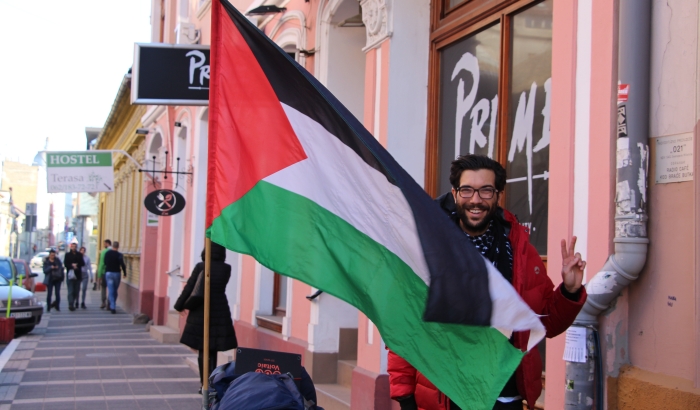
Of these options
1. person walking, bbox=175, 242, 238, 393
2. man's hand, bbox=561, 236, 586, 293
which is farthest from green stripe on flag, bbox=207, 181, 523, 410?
person walking, bbox=175, 242, 238, 393

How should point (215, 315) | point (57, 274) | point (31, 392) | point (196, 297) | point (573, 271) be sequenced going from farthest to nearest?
point (57, 274) < point (31, 392) < point (215, 315) < point (196, 297) < point (573, 271)

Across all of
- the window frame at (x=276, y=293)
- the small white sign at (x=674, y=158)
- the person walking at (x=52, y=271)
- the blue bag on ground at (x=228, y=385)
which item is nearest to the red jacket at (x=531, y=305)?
the small white sign at (x=674, y=158)

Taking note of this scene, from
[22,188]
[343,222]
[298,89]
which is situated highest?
[22,188]

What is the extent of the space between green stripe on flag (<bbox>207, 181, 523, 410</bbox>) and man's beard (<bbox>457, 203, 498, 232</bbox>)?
356mm

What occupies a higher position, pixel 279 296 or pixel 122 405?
pixel 279 296

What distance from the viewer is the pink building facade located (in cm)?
404

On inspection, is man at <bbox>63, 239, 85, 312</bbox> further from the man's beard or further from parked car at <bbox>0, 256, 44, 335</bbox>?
the man's beard

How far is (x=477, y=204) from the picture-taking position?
128 inches

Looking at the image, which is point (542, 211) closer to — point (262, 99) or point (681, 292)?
point (681, 292)

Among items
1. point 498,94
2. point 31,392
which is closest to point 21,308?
point 31,392

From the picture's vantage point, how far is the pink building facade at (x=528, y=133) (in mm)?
4043

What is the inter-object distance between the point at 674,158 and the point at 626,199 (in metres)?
0.31

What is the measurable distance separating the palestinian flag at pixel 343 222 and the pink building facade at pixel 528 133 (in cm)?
145

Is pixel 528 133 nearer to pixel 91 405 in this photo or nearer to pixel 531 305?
pixel 531 305
